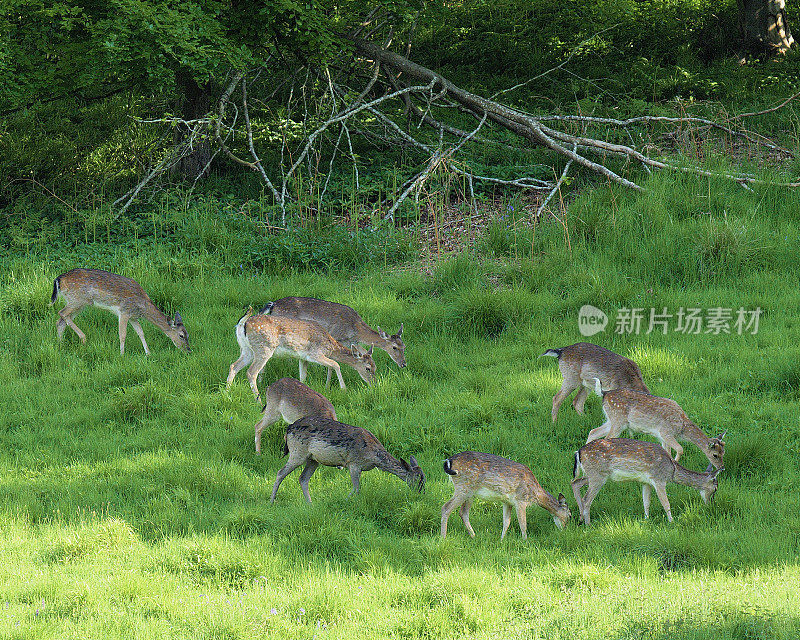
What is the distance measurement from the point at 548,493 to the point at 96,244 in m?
8.65

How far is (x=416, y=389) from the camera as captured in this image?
9586 mm

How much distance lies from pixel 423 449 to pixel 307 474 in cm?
127

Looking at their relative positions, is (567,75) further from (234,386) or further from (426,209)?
(234,386)

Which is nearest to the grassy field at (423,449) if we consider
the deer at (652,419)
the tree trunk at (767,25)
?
the deer at (652,419)

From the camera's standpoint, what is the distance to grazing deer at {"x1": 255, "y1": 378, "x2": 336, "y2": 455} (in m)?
8.23

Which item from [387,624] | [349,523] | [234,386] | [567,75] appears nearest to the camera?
[387,624]

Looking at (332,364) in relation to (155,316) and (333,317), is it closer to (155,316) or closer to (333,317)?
(333,317)

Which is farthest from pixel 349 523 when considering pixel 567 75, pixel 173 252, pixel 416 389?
pixel 567 75

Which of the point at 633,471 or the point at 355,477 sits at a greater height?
the point at 633,471

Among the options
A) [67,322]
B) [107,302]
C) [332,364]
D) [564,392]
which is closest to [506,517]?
[564,392]

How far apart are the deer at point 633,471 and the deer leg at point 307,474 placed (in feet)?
7.22

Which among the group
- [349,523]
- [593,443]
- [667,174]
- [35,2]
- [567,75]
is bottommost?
[349,523]

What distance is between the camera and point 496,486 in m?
6.85

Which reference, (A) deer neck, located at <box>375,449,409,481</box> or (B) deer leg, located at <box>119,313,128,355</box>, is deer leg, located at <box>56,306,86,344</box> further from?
(A) deer neck, located at <box>375,449,409,481</box>
